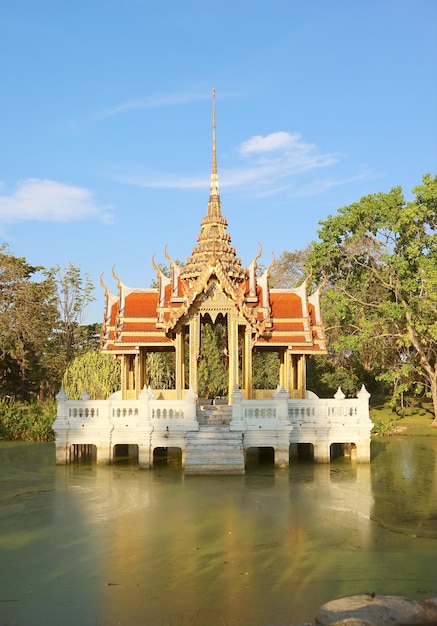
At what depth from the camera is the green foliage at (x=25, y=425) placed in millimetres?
23766

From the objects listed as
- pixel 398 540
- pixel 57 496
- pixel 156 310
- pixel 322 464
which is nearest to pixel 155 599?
pixel 398 540

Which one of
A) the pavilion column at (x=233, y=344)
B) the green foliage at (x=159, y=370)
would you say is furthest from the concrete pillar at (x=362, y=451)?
the green foliage at (x=159, y=370)

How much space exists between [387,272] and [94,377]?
43.2ft

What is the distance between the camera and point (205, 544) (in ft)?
31.1

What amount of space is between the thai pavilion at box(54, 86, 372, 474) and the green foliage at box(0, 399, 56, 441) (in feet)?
11.1

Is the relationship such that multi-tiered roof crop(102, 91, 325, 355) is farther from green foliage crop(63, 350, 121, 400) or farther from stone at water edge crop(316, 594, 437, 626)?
stone at water edge crop(316, 594, 437, 626)

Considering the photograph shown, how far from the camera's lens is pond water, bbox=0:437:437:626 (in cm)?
704

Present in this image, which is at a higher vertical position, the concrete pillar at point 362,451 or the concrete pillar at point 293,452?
the concrete pillar at point 362,451

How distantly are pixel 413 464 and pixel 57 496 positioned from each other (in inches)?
391

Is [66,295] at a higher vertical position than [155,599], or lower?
higher

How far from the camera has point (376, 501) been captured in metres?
12.7

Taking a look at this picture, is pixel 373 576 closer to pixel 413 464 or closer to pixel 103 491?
pixel 103 491

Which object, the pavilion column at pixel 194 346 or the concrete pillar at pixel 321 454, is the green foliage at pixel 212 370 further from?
the concrete pillar at pixel 321 454

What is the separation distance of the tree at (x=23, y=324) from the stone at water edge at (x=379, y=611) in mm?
25706
